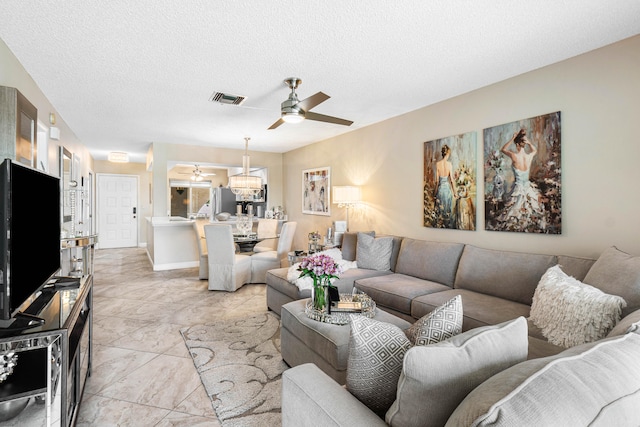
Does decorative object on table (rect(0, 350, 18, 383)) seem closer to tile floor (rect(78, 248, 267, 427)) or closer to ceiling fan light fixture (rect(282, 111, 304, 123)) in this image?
tile floor (rect(78, 248, 267, 427))

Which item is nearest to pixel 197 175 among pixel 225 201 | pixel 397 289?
pixel 225 201

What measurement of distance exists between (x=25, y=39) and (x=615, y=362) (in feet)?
11.6

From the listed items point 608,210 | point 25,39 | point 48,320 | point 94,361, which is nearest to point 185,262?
Result: point 94,361

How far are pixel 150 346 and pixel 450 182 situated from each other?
343cm

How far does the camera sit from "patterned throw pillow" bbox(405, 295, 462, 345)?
120 centimetres

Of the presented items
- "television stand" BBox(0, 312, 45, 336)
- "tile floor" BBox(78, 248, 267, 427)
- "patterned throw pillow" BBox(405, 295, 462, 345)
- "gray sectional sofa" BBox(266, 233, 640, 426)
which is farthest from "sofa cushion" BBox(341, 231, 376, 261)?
"television stand" BBox(0, 312, 45, 336)

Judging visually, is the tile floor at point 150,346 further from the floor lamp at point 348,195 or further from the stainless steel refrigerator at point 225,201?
the stainless steel refrigerator at point 225,201

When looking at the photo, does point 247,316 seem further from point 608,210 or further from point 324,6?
point 608,210

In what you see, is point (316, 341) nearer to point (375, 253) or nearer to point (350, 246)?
point (375, 253)

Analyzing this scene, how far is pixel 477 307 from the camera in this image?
98.3 inches

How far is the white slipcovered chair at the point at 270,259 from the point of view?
211 inches

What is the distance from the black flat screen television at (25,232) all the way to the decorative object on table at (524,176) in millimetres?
3509

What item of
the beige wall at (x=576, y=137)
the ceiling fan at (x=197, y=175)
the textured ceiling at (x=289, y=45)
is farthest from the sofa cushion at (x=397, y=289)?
the ceiling fan at (x=197, y=175)

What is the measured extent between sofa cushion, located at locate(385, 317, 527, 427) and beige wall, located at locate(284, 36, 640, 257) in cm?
232
